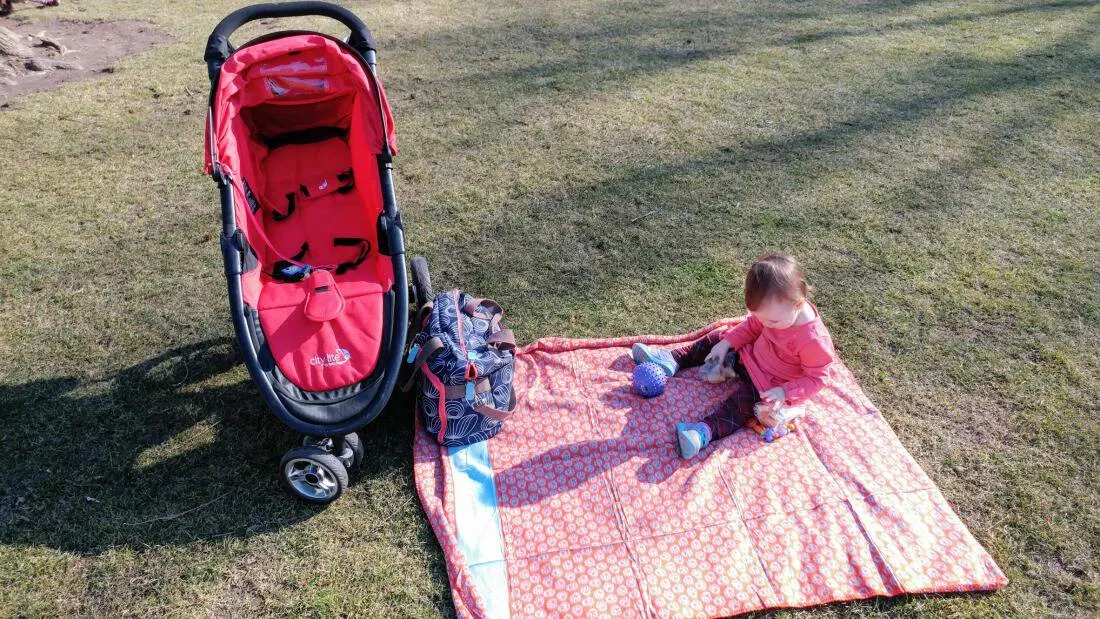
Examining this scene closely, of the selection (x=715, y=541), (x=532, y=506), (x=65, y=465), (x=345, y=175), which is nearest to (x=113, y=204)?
(x=345, y=175)

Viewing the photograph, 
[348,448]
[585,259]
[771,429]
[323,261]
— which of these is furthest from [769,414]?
[323,261]

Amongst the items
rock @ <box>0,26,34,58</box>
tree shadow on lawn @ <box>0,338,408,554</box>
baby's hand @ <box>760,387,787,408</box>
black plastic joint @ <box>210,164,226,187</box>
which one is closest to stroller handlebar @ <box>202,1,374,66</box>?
black plastic joint @ <box>210,164,226,187</box>

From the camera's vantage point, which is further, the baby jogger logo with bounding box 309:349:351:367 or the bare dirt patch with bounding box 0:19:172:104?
the bare dirt patch with bounding box 0:19:172:104

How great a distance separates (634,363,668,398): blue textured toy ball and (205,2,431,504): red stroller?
107 cm

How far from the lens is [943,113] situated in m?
5.50

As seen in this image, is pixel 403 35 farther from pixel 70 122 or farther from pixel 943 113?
pixel 943 113

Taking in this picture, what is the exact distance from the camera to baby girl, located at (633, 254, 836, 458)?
2.65m

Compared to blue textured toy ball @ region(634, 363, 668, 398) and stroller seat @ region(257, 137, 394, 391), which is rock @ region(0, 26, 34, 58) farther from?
blue textured toy ball @ region(634, 363, 668, 398)

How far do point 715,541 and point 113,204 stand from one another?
4.43 m

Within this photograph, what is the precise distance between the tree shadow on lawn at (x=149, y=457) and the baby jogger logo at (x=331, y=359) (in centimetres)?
42

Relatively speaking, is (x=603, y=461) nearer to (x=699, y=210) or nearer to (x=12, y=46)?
(x=699, y=210)

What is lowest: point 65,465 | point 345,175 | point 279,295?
point 65,465

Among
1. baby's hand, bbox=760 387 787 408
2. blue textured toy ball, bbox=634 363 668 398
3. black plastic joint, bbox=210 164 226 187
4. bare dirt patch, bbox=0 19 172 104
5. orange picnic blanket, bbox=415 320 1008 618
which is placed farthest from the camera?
bare dirt patch, bbox=0 19 172 104

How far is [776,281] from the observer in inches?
103
